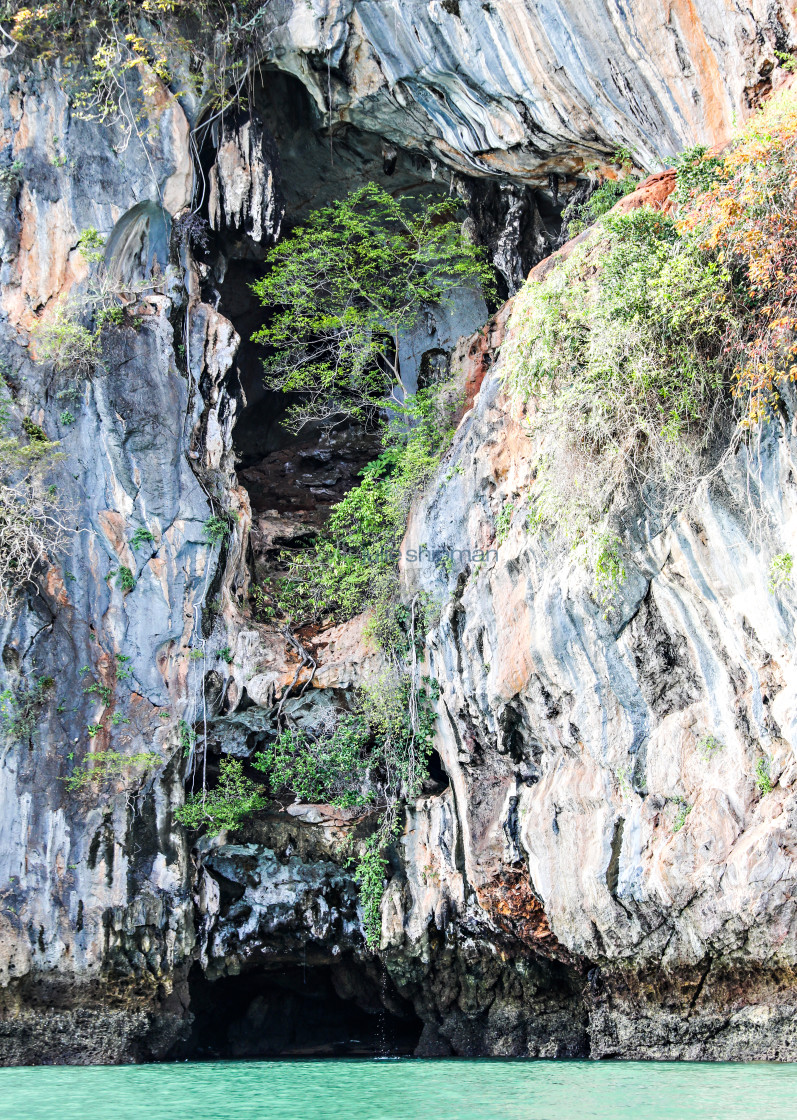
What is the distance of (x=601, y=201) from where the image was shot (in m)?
11.7

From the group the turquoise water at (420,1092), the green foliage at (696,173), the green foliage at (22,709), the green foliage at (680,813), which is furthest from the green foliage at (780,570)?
the green foliage at (22,709)

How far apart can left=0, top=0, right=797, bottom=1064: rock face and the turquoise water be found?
111cm

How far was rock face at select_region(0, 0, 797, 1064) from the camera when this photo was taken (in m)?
8.04

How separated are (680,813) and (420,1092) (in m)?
3.16

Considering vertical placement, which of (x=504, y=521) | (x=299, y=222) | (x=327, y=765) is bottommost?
(x=327, y=765)

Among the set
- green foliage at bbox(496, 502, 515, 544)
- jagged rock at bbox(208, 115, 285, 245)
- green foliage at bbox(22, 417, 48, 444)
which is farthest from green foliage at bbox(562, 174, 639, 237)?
green foliage at bbox(22, 417, 48, 444)

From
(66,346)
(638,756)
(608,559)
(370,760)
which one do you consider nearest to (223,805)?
(370,760)

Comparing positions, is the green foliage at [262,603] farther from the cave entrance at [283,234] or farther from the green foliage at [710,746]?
the green foliage at [710,746]

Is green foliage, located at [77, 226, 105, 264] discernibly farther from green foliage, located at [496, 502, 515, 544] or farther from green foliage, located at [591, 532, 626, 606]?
green foliage, located at [591, 532, 626, 606]

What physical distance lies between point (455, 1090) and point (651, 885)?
7.97 feet

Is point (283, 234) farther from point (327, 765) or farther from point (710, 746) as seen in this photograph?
point (710, 746)

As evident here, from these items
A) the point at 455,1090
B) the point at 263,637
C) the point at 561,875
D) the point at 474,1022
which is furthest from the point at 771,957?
the point at 263,637

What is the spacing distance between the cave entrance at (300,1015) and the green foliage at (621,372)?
262 inches

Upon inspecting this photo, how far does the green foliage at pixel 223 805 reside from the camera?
11359mm
